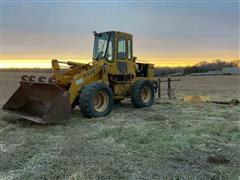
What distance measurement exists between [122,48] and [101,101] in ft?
6.59

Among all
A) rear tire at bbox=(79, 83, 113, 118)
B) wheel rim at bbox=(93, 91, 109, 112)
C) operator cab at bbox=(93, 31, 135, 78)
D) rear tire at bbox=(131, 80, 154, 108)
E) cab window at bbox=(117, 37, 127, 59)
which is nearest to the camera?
rear tire at bbox=(79, 83, 113, 118)

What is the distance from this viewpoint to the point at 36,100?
8258 millimetres

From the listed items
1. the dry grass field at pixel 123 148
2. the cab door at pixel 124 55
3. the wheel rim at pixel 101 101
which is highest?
the cab door at pixel 124 55

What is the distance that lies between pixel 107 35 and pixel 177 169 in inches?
234

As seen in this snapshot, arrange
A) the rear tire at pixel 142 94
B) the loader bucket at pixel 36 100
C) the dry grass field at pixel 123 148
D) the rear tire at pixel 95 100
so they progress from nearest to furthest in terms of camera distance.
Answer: the dry grass field at pixel 123 148, the loader bucket at pixel 36 100, the rear tire at pixel 95 100, the rear tire at pixel 142 94

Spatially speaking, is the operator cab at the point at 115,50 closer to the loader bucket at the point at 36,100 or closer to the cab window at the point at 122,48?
the cab window at the point at 122,48

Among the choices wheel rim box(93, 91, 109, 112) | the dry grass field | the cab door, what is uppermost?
the cab door

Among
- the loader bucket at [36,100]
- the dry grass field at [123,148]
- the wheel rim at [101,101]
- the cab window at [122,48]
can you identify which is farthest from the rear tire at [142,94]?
the loader bucket at [36,100]

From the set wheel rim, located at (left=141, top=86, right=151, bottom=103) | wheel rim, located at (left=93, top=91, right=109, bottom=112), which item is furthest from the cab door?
wheel rim, located at (left=93, top=91, right=109, bottom=112)

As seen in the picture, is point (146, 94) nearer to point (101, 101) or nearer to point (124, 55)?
point (124, 55)

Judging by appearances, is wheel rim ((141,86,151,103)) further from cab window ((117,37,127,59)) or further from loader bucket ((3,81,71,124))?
loader bucket ((3,81,71,124))

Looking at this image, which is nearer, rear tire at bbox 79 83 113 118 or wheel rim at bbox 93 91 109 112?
rear tire at bbox 79 83 113 118

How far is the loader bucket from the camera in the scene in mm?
7141

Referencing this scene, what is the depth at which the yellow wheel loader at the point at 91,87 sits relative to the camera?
7.64 metres
